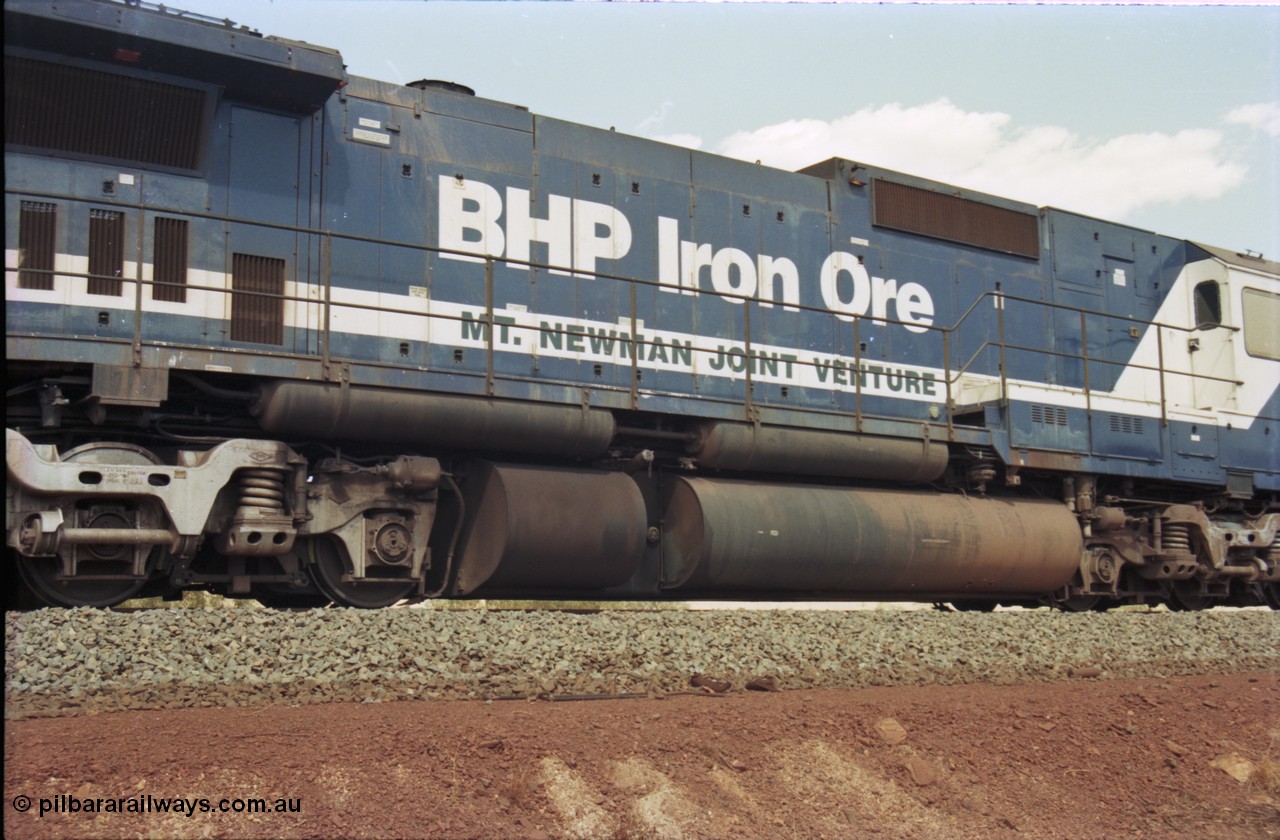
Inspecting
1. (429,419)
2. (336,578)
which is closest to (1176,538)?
(429,419)

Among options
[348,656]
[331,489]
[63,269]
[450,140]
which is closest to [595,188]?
[450,140]

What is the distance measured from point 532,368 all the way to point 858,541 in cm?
328

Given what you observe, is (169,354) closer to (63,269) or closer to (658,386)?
(63,269)

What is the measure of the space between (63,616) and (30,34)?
12.8ft

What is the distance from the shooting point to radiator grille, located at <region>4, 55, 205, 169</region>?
791 centimetres

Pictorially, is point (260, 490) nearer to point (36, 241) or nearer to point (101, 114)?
point (36, 241)

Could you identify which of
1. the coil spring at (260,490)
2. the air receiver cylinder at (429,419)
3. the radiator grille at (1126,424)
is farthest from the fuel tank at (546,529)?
the radiator grille at (1126,424)

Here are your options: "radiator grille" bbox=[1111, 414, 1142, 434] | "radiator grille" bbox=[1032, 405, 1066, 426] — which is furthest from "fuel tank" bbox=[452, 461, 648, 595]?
"radiator grille" bbox=[1111, 414, 1142, 434]

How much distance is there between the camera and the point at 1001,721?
6730 millimetres

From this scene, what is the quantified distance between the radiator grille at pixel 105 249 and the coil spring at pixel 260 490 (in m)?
1.56

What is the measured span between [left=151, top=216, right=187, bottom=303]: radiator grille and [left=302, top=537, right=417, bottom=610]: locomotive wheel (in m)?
2.00

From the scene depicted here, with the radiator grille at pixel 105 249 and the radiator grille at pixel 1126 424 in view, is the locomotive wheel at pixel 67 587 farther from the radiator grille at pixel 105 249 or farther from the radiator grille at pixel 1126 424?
the radiator grille at pixel 1126 424

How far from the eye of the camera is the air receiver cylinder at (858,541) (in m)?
9.84

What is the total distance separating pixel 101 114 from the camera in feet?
26.9
